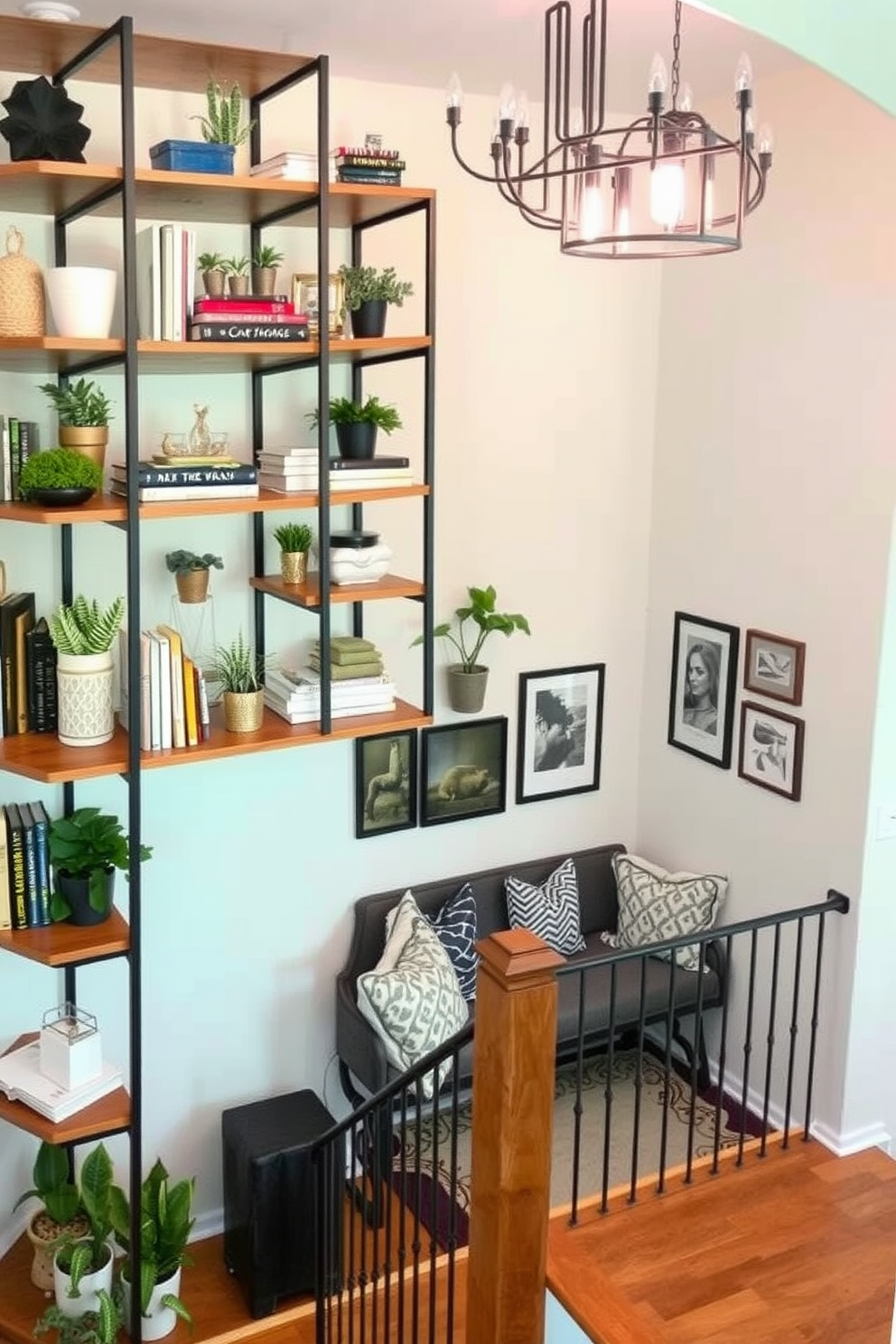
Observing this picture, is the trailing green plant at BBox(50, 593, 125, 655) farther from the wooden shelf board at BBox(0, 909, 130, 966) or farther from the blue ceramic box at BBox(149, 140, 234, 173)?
the blue ceramic box at BBox(149, 140, 234, 173)

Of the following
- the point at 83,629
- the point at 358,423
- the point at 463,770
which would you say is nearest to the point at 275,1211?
the point at 463,770

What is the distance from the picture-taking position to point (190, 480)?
3.68 m

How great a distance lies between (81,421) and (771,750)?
254cm

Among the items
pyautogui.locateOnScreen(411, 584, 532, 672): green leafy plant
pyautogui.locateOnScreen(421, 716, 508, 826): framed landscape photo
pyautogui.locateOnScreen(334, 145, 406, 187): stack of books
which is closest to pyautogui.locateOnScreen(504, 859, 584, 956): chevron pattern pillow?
pyautogui.locateOnScreen(421, 716, 508, 826): framed landscape photo

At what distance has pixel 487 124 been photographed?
4.53 meters

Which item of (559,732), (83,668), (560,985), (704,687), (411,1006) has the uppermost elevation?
(83,668)

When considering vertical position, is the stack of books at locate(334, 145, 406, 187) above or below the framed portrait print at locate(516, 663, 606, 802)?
above

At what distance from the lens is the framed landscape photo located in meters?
4.91

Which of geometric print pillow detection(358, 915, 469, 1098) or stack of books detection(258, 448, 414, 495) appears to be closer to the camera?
stack of books detection(258, 448, 414, 495)

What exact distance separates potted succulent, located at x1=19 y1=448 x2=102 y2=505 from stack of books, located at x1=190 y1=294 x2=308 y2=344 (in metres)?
0.47

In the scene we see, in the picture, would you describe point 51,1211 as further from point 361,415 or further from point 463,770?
point 361,415

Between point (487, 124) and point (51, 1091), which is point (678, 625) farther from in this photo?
point (51, 1091)

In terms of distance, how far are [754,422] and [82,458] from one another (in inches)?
90.7

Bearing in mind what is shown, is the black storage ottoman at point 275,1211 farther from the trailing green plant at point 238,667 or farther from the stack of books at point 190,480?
the stack of books at point 190,480
